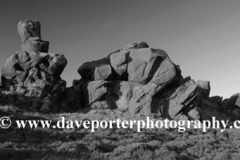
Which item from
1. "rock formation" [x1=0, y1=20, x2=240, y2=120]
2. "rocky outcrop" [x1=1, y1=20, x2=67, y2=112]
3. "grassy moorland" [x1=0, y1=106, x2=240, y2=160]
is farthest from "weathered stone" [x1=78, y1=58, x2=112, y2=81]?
"grassy moorland" [x1=0, y1=106, x2=240, y2=160]

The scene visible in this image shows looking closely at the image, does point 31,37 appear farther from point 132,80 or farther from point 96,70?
point 132,80

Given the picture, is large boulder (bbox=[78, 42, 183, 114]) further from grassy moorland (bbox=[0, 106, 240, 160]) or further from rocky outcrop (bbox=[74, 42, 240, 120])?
grassy moorland (bbox=[0, 106, 240, 160])

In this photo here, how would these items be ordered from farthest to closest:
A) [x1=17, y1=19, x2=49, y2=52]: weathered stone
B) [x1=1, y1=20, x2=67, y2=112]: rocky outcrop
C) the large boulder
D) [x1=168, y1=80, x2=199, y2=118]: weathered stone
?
[x1=17, y1=19, x2=49, y2=52]: weathered stone, [x1=168, y1=80, x2=199, y2=118]: weathered stone, the large boulder, [x1=1, y1=20, x2=67, y2=112]: rocky outcrop

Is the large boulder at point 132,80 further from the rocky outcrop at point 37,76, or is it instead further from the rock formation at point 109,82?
the rocky outcrop at point 37,76

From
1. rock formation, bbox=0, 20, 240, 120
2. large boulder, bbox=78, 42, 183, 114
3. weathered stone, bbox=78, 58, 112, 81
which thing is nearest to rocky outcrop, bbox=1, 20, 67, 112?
rock formation, bbox=0, 20, 240, 120

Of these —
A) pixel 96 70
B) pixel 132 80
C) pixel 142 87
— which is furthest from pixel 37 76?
pixel 142 87

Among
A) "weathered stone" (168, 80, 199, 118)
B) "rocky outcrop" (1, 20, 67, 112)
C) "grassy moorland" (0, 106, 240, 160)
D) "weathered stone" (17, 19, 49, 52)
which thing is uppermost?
"weathered stone" (17, 19, 49, 52)

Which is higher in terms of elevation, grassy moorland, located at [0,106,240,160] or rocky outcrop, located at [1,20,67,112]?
rocky outcrop, located at [1,20,67,112]

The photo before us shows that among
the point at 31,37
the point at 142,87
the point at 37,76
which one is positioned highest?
the point at 31,37

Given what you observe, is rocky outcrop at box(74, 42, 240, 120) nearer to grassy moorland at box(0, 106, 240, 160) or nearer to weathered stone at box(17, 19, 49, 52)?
weathered stone at box(17, 19, 49, 52)

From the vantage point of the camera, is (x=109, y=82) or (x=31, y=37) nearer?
(x=31, y=37)

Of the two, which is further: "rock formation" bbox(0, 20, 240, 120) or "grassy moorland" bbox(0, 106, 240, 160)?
"rock formation" bbox(0, 20, 240, 120)

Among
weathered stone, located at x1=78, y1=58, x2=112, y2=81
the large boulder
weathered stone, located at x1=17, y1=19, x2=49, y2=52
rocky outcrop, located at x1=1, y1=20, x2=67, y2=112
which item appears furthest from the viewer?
weathered stone, located at x1=78, y1=58, x2=112, y2=81

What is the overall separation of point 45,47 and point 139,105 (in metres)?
22.1
